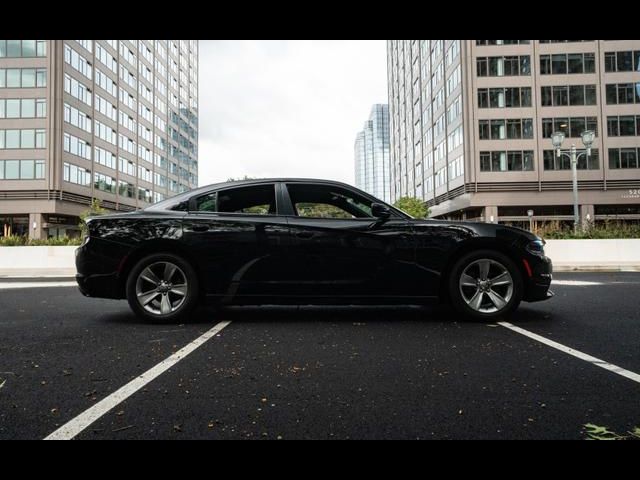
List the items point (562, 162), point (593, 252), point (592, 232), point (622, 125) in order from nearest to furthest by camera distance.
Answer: point (593, 252) < point (592, 232) < point (622, 125) < point (562, 162)

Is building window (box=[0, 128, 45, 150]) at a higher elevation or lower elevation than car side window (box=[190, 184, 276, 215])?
higher

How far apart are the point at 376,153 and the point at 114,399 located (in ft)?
587

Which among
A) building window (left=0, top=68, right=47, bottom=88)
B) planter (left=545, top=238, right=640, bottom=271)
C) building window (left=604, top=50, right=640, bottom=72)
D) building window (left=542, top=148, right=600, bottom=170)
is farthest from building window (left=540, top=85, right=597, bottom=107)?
building window (left=0, top=68, right=47, bottom=88)

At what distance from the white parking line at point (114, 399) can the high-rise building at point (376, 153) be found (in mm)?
171225

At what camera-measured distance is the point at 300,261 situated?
497 centimetres

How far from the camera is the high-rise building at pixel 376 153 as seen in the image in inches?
6841

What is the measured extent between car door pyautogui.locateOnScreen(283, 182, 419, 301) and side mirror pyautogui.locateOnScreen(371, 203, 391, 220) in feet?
0.19

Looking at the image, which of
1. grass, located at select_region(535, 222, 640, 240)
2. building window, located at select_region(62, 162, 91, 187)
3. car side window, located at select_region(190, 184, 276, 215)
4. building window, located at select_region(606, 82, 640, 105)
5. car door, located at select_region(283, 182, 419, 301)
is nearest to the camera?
car door, located at select_region(283, 182, 419, 301)

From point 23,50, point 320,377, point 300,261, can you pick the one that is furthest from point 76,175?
point 320,377

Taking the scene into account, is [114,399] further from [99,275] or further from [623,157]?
[623,157]

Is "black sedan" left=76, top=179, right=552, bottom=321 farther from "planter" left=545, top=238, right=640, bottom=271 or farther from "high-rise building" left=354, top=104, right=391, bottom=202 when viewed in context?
"high-rise building" left=354, top=104, right=391, bottom=202

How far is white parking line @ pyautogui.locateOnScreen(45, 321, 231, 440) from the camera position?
219cm

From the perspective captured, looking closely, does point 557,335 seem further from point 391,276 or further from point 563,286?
point 563,286
